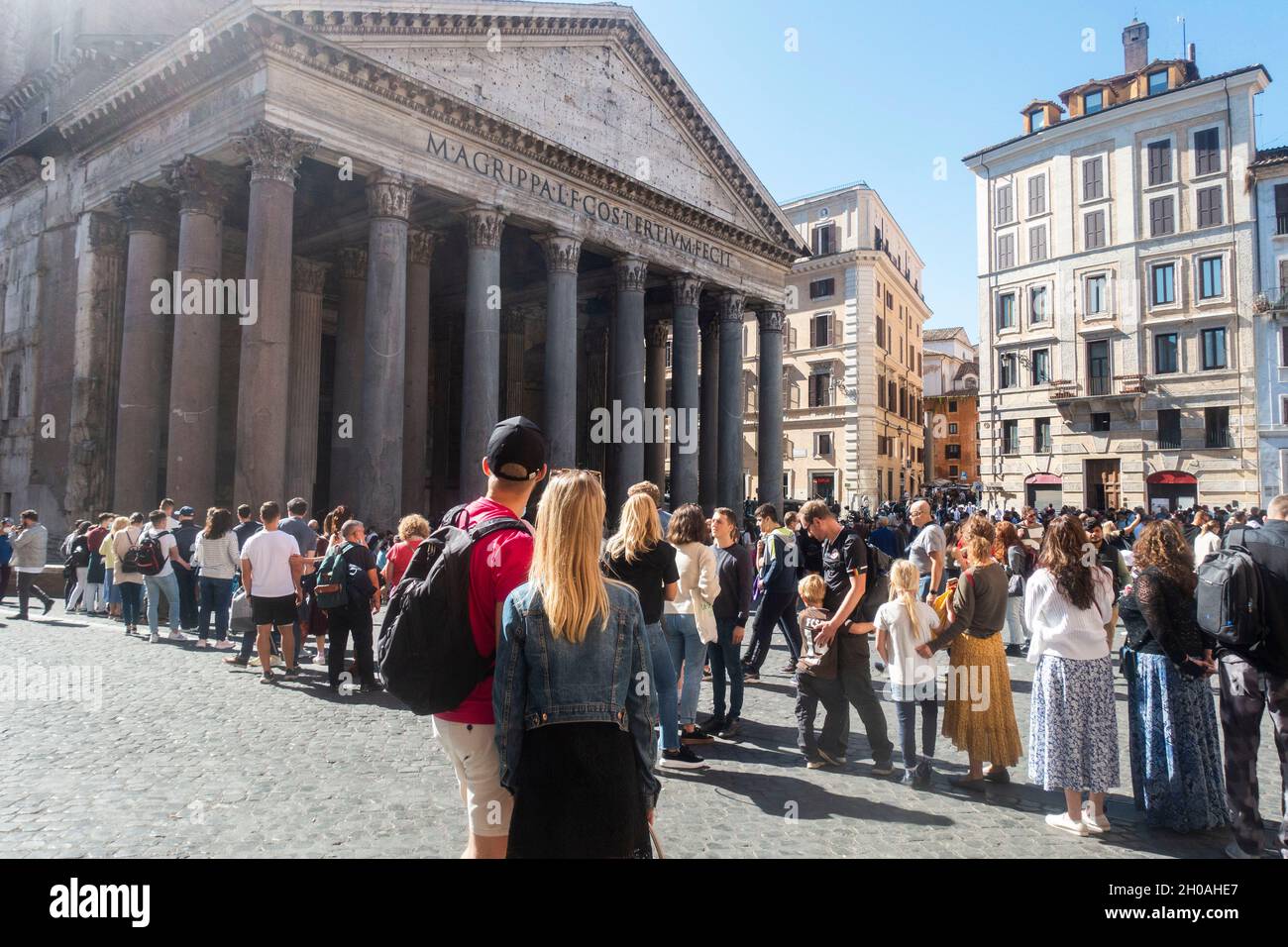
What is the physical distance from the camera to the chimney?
3216cm

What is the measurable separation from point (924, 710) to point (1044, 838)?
1.26 meters

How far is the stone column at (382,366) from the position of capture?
572 inches

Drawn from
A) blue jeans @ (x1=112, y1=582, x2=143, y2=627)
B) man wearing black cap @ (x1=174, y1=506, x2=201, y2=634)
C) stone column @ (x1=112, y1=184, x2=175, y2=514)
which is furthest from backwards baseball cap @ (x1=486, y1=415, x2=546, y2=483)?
stone column @ (x1=112, y1=184, x2=175, y2=514)

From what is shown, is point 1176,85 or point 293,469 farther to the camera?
point 1176,85

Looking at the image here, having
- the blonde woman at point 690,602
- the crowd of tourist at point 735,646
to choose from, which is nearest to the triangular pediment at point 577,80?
the crowd of tourist at point 735,646

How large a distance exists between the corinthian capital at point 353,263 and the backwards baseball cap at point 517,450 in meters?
17.5

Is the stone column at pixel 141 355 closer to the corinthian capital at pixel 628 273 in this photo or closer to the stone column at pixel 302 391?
the stone column at pixel 302 391

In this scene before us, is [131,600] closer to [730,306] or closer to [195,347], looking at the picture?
[195,347]

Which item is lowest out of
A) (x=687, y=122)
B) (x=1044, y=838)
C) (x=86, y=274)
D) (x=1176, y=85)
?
(x=1044, y=838)

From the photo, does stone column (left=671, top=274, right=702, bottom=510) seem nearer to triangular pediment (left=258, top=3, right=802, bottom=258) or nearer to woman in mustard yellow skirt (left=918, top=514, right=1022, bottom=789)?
triangular pediment (left=258, top=3, right=802, bottom=258)

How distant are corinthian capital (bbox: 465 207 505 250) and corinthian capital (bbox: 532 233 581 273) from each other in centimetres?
185

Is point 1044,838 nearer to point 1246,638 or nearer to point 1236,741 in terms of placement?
point 1236,741
